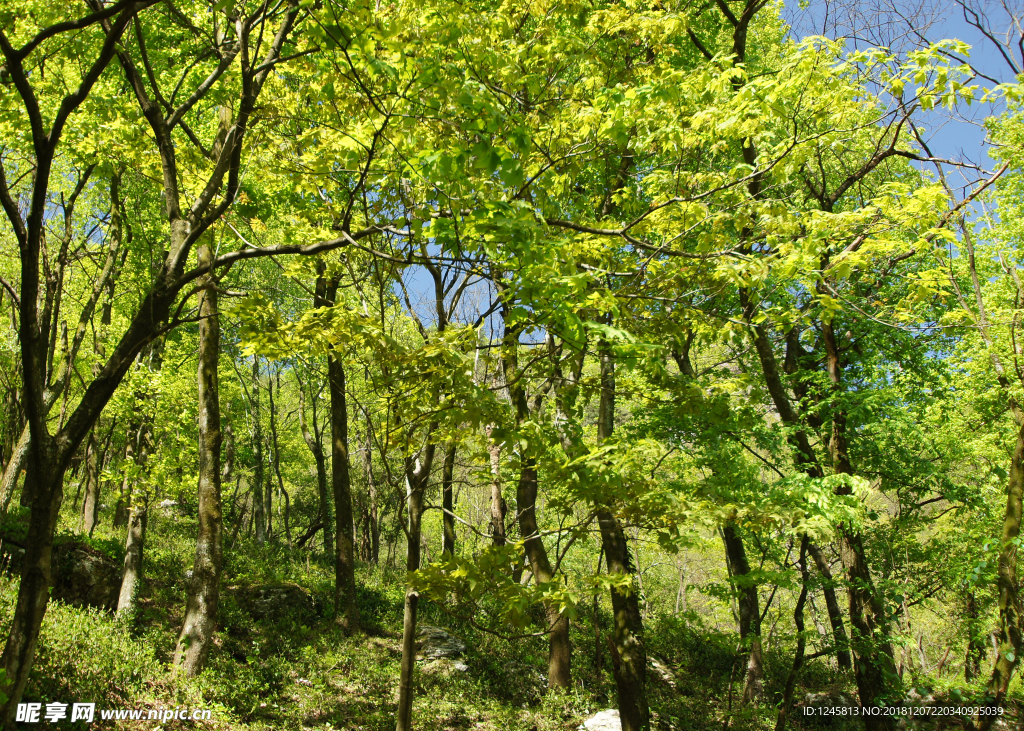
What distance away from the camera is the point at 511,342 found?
12.9 feet

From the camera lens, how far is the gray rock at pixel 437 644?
36.5ft

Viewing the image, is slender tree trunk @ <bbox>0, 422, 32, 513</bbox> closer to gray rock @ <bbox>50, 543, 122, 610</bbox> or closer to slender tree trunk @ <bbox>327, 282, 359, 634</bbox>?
gray rock @ <bbox>50, 543, 122, 610</bbox>

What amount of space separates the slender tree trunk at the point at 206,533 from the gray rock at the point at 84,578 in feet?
8.09

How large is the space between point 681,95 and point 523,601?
391 centimetres

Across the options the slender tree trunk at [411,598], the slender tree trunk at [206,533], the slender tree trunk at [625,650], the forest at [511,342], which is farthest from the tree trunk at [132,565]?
the slender tree trunk at [625,650]

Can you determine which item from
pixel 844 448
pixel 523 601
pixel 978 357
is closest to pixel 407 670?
pixel 523 601

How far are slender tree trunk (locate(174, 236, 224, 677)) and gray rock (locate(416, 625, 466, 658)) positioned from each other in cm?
464

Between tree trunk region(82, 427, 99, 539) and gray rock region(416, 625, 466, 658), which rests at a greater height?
tree trunk region(82, 427, 99, 539)

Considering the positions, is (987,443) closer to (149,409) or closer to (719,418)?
(719,418)

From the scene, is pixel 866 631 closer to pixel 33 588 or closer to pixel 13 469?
pixel 33 588

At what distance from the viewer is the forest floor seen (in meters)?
6.67

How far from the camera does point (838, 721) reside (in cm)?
1175

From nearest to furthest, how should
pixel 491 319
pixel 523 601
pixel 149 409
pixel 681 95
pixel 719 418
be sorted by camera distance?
1. pixel 523 601
2. pixel 719 418
3. pixel 681 95
4. pixel 491 319
5. pixel 149 409

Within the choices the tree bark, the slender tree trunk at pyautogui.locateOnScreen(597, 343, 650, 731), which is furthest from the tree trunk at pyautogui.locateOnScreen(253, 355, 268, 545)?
the slender tree trunk at pyautogui.locateOnScreen(597, 343, 650, 731)
